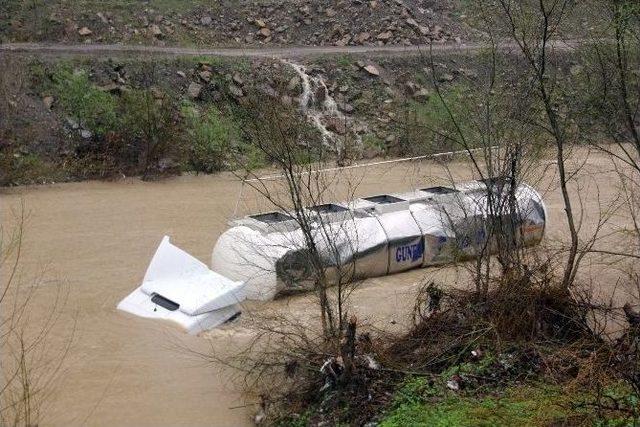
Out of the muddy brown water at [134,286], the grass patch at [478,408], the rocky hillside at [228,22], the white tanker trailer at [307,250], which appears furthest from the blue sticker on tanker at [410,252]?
the rocky hillside at [228,22]

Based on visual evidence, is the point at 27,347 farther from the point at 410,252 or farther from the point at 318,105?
the point at 318,105

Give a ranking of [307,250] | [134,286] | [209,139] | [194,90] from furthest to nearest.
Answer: [194,90] → [209,139] → [134,286] → [307,250]

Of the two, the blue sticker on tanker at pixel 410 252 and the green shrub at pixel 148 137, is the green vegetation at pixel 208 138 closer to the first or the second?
the green shrub at pixel 148 137

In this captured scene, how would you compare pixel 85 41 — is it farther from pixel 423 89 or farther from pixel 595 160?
pixel 595 160

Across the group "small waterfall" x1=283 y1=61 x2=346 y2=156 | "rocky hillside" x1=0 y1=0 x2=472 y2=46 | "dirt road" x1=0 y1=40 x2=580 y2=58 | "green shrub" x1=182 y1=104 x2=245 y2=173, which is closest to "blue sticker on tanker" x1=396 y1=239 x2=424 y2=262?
"green shrub" x1=182 y1=104 x2=245 y2=173

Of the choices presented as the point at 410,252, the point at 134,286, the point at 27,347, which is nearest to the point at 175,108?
the point at 134,286

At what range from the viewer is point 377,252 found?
15141 millimetres

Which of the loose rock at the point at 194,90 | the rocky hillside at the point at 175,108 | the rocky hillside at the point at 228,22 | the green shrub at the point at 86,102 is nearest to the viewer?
the rocky hillside at the point at 175,108

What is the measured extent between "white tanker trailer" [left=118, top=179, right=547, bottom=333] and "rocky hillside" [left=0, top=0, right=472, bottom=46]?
16.9 metres

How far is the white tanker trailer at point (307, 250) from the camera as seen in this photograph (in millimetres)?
13016

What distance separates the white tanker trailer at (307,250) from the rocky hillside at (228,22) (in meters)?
16.9

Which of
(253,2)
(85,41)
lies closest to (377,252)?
(85,41)

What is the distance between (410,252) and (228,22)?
1936cm

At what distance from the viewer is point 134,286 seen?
14.8m
